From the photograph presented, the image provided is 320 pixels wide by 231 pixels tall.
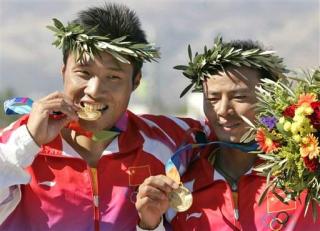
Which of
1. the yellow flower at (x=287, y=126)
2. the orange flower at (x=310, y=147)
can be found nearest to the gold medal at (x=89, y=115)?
the yellow flower at (x=287, y=126)

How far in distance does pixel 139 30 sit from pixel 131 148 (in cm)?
69

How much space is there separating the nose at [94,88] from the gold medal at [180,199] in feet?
2.18

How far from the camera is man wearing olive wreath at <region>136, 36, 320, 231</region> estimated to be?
3.66 meters

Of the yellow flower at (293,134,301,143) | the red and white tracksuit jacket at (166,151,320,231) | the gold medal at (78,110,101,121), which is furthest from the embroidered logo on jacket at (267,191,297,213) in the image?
the gold medal at (78,110,101,121)

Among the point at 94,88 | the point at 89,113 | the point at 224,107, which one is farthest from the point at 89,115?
the point at 224,107

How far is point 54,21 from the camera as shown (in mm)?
3803

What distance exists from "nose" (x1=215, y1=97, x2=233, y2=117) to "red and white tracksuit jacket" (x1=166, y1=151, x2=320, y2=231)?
1.08 ft

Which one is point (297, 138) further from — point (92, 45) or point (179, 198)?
point (92, 45)

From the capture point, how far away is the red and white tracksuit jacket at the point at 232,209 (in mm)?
3637

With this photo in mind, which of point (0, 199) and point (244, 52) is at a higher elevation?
point (244, 52)

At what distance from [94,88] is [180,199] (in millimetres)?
747

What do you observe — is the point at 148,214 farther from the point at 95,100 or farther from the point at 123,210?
the point at 95,100

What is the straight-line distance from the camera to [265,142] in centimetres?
341

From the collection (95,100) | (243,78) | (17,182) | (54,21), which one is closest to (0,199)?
(17,182)
